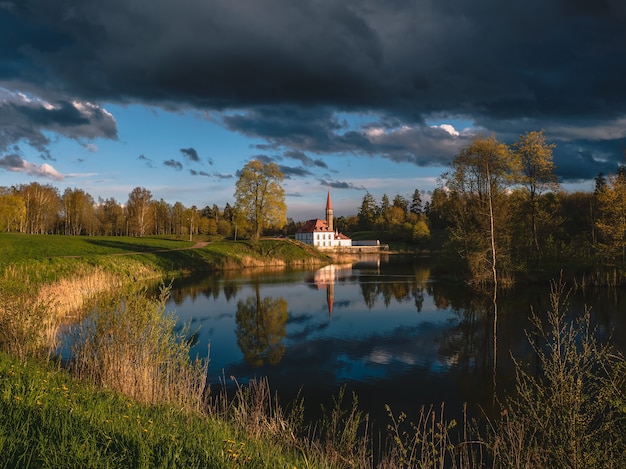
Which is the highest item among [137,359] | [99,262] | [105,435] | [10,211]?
[10,211]

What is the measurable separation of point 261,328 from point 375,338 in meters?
6.10

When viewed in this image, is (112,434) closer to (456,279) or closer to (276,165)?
(456,279)

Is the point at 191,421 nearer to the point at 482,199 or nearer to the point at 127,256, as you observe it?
the point at 482,199

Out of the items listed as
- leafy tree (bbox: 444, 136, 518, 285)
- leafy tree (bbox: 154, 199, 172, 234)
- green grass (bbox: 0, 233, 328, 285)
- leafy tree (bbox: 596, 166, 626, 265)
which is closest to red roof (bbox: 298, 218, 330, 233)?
leafy tree (bbox: 154, 199, 172, 234)

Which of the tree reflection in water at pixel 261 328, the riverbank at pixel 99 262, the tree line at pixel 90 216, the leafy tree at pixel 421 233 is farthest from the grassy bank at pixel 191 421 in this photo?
the leafy tree at pixel 421 233

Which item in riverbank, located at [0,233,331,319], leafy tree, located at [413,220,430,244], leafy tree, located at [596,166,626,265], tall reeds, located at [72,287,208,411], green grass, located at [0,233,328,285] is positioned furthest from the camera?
leafy tree, located at [413,220,430,244]

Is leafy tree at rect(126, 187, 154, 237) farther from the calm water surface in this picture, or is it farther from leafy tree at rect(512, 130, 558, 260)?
leafy tree at rect(512, 130, 558, 260)

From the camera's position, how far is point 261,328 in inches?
858

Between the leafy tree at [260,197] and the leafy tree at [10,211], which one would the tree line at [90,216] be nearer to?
the leafy tree at [10,211]

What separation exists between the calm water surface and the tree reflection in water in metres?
0.05

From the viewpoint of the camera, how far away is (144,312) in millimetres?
10727

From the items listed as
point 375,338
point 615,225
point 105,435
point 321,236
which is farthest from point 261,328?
point 321,236

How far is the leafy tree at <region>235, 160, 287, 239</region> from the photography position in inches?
2527

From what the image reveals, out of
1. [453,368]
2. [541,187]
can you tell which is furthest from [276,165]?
[453,368]
